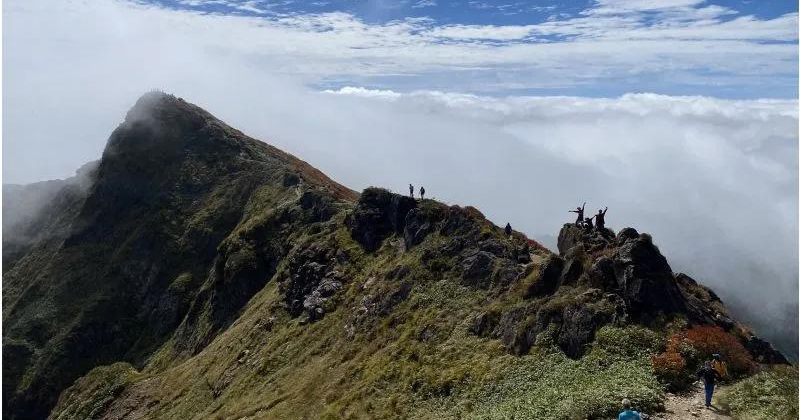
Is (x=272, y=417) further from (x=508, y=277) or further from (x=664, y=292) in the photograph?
(x=664, y=292)

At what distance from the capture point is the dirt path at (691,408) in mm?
26547

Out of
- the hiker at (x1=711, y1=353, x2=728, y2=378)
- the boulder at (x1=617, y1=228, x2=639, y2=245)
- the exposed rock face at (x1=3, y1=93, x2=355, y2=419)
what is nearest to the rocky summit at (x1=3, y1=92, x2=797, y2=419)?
the exposed rock face at (x1=3, y1=93, x2=355, y2=419)

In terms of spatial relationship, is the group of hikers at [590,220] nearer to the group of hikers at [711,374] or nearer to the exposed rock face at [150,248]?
the group of hikers at [711,374]

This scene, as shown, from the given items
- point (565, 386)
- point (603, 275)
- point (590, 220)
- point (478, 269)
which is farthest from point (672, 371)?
point (478, 269)

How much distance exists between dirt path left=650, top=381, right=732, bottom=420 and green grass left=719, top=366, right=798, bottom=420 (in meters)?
0.58

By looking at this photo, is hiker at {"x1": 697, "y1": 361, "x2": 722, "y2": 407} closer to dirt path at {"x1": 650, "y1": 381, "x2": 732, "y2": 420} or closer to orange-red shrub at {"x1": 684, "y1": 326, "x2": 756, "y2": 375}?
dirt path at {"x1": 650, "y1": 381, "x2": 732, "y2": 420}

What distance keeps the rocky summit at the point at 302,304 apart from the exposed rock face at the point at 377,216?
306mm

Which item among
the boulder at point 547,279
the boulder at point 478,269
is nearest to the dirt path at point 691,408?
the boulder at point 547,279

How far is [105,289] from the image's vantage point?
117 m

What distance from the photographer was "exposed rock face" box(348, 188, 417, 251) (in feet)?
238

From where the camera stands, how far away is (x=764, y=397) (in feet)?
87.7

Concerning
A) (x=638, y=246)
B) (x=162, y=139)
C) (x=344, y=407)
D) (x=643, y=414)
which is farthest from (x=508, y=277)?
(x=162, y=139)

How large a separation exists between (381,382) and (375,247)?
97.7ft

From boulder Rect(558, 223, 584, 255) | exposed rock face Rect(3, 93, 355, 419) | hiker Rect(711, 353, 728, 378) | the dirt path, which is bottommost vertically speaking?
exposed rock face Rect(3, 93, 355, 419)
